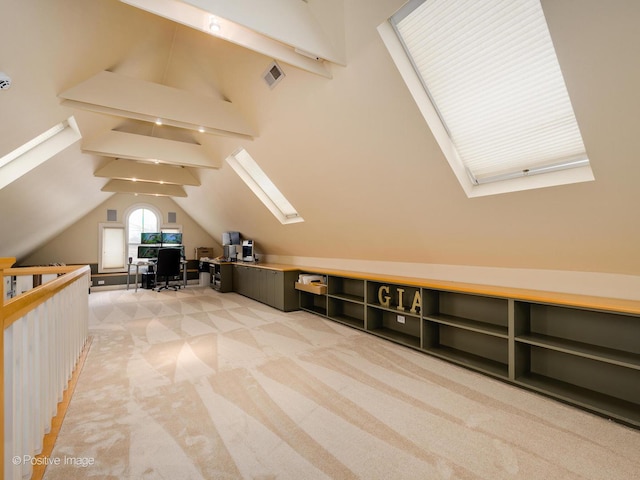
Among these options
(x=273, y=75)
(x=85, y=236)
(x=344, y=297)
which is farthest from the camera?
(x=85, y=236)

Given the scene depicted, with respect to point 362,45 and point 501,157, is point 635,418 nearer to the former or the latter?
point 501,157

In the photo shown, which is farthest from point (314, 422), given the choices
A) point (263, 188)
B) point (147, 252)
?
point (147, 252)

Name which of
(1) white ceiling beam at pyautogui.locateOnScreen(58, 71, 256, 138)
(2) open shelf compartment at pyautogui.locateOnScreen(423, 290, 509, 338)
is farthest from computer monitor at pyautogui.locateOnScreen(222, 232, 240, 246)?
(2) open shelf compartment at pyautogui.locateOnScreen(423, 290, 509, 338)

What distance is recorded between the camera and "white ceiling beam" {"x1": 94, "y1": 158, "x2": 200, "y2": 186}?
603 cm

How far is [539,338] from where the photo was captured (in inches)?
109

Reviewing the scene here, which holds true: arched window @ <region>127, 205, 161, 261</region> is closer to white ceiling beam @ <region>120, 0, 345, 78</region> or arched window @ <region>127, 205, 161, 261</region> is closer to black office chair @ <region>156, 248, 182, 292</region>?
black office chair @ <region>156, 248, 182, 292</region>

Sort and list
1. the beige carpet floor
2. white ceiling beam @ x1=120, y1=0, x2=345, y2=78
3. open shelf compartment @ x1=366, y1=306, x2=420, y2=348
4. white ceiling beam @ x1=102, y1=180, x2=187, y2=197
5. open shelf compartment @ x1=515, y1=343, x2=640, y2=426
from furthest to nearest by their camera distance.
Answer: white ceiling beam @ x1=102, y1=180, x2=187, y2=197
open shelf compartment @ x1=366, y1=306, x2=420, y2=348
open shelf compartment @ x1=515, y1=343, x2=640, y2=426
white ceiling beam @ x1=120, y1=0, x2=345, y2=78
the beige carpet floor

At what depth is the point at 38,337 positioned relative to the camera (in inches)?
69.2

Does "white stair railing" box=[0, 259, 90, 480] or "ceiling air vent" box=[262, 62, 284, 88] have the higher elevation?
"ceiling air vent" box=[262, 62, 284, 88]

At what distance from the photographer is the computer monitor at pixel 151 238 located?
28.7 ft

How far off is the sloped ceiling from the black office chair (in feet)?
9.82

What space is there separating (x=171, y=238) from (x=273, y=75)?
→ 23.9 ft

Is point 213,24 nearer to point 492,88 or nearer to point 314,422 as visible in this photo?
point 492,88

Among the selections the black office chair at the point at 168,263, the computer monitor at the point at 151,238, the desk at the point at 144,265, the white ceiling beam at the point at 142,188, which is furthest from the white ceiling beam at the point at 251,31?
the computer monitor at the point at 151,238
